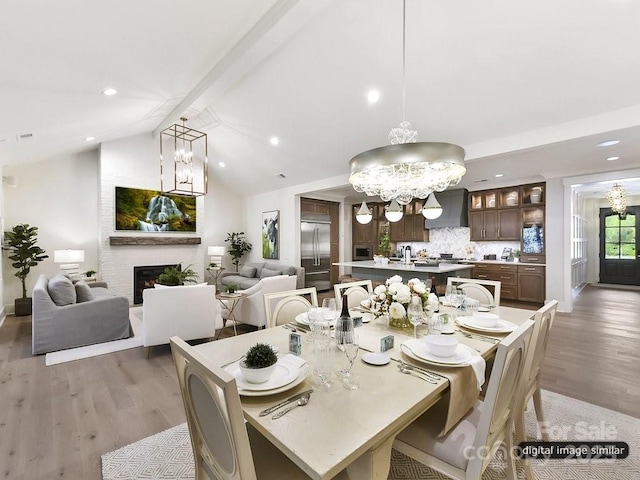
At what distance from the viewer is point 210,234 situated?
8.30 metres

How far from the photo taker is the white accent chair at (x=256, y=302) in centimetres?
435

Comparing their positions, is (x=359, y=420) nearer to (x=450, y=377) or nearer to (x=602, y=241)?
(x=450, y=377)

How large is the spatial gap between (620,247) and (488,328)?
32.4 ft

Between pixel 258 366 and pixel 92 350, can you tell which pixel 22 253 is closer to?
pixel 92 350

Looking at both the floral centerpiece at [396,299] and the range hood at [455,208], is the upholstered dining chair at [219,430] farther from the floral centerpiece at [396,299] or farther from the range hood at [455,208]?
the range hood at [455,208]

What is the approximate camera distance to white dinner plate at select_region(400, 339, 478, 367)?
58.2 inches

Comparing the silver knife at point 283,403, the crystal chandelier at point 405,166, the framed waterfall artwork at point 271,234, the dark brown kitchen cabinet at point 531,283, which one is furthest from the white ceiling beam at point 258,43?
the dark brown kitchen cabinet at point 531,283

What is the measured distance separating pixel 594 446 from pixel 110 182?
318 inches

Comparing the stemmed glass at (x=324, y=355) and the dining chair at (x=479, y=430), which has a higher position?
the stemmed glass at (x=324, y=355)

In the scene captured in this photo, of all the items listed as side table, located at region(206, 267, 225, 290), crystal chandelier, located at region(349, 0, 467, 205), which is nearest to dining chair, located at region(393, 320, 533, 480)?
crystal chandelier, located at region(349, 0, 467, 205)

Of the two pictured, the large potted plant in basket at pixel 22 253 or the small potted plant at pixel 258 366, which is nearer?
the small potted plant at pixel 258 366

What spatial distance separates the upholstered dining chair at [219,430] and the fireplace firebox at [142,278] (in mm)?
6178

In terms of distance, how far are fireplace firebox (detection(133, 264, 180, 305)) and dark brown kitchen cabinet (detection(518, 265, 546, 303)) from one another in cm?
781

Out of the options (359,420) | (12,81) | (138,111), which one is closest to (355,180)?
(359,420)
